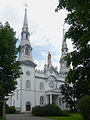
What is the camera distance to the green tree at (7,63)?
14524 mm

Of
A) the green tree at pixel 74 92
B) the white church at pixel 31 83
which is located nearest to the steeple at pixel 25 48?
the white church at pixel 31 83

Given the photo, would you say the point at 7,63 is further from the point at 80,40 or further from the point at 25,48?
the point at 25,48

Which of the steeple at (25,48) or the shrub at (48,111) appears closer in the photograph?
the shrub at (48,111)

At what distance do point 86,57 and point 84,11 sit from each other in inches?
97.2


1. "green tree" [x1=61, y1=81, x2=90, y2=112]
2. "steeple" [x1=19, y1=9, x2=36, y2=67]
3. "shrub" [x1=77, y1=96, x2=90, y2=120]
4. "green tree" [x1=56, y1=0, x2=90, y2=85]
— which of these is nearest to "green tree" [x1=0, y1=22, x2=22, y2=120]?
"green tree" [x1=56, y1=0, x2=90, y2=85]

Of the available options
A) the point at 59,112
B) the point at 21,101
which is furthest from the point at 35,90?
the point at 59,112

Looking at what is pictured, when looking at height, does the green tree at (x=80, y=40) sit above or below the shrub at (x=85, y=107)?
above

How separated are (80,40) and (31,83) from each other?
1374 inches

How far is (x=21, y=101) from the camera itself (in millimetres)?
38625

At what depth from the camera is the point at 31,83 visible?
139ft

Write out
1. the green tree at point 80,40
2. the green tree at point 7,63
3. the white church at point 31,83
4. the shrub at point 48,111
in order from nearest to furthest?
the green tree at point 80,40
the green tree at point 7,63
the shrub at point 48,111
the white church at point 31,83

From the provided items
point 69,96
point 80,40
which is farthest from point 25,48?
point 80,40

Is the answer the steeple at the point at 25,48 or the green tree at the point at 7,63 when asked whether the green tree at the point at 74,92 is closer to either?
the steeple at the point at 25,48

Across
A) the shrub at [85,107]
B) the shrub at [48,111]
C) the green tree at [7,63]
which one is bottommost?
the shrub at [48,111]
